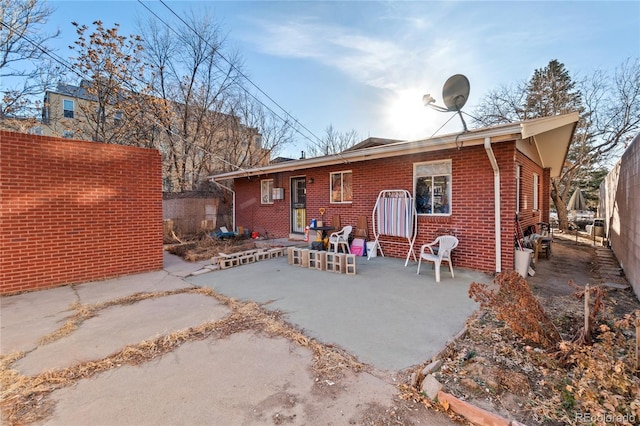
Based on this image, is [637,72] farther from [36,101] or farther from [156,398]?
[36,101]

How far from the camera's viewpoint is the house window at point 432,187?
6.13 metres

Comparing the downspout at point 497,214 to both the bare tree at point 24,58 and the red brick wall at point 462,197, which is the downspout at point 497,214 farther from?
the bare tree at point 24,58

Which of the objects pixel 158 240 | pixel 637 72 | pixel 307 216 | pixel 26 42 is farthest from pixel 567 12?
pixel 26 42

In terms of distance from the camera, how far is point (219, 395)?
6.70ft

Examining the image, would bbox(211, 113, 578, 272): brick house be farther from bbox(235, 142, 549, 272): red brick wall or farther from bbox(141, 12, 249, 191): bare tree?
bbox(141, 12, 249, 191): bare tree

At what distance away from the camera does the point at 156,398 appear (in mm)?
2014

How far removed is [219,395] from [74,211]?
490cm

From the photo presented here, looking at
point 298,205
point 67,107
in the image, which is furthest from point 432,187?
point 67,107

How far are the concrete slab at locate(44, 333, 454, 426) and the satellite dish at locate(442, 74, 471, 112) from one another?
5.52 meters

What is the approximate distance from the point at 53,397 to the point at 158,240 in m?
4.38

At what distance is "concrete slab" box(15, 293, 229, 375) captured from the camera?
101 inches

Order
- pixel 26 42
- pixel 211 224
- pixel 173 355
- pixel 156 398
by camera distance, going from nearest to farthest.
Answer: pixel 156 398, pixel 173 355, pixel 26 42, pixel 211 224

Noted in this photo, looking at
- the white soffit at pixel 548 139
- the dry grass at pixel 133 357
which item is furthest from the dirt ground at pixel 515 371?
the white soffit at pixel 548 139

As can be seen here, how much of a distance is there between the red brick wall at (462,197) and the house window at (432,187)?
13 centimetres
